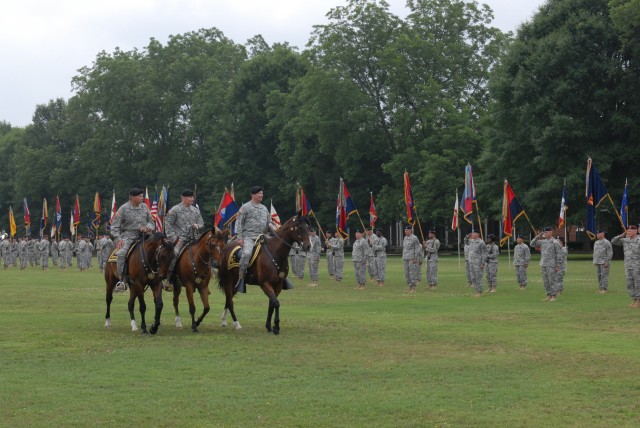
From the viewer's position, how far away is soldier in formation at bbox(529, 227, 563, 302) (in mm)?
26728

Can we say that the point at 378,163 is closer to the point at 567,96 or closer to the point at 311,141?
the point at 311,141

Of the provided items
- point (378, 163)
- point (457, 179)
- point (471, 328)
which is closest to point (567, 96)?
point (457, 179)

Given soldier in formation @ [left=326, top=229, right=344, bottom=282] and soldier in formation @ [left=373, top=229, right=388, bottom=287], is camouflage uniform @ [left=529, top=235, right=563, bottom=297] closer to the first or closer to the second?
soldier in formation @ [left=373, top=229, right=388, bottom=287]

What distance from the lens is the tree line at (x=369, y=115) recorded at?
187 ft

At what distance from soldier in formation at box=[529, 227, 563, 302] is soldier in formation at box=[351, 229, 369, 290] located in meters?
8.51

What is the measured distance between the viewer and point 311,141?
79688 millimetres

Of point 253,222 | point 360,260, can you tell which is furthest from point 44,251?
point 253,222

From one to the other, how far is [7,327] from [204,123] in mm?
72495

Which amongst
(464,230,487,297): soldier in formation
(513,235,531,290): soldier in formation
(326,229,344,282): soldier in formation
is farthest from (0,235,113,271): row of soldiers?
(464,230,487,297): soldier in formation

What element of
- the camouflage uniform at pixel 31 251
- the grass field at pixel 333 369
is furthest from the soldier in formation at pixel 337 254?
the camouflage uniform at pixel 31 251

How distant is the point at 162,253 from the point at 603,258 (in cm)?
1636

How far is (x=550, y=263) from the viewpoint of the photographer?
2711cm

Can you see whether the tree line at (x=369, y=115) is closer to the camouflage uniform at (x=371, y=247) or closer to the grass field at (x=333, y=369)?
the camouflage uniform at (x=371, y=247)

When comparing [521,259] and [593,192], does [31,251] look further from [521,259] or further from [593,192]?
[593,192]
